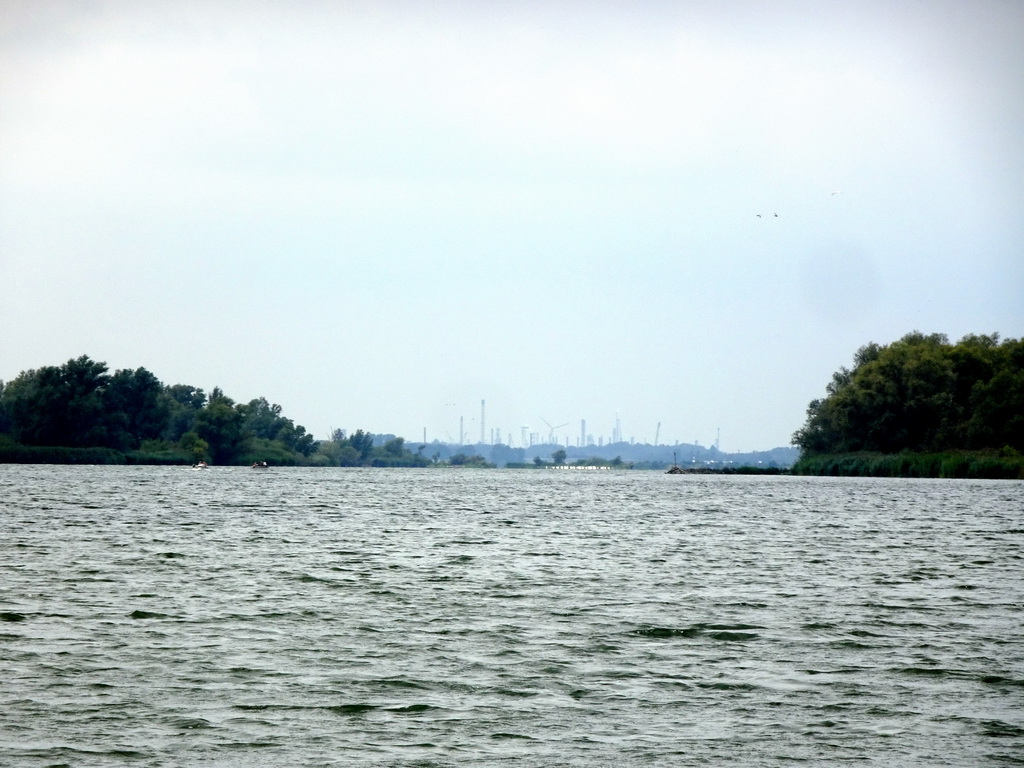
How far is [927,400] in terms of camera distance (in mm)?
131250

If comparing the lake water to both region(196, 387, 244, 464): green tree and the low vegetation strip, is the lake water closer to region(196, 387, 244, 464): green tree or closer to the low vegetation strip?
the low vegetation strip

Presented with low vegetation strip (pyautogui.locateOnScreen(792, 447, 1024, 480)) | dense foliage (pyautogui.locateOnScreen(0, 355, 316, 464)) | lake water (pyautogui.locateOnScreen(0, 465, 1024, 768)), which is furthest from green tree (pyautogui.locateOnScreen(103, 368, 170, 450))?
lake water (pyautogui.locateOnScreen(0, 465, 1024, 768))

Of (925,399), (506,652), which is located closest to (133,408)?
(925,399)

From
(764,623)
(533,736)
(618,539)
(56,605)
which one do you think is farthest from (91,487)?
(533,736)

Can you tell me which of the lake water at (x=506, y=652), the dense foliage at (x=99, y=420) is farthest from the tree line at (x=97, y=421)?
the lake water at (x=506, y=652)


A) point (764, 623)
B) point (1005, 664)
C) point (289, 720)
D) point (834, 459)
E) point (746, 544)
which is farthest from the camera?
point (834, 459)

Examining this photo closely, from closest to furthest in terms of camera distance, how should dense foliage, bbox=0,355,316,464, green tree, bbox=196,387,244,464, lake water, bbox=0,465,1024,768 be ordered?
lake water, bbox=0,465,1024,768 → dense foliage, bbox=0,355,316,464 → green tree, bbox=196,387,244,464

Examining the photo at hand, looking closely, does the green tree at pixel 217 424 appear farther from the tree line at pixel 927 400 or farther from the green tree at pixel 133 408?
the tree line at pixel 927 400

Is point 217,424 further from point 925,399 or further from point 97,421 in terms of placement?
point 925,399

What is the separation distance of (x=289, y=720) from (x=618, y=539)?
106ft

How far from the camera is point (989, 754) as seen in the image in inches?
554

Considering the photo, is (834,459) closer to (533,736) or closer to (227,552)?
(227,552)

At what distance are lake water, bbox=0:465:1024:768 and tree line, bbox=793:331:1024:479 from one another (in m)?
85.5

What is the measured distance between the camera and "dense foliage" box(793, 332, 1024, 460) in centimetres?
12606
